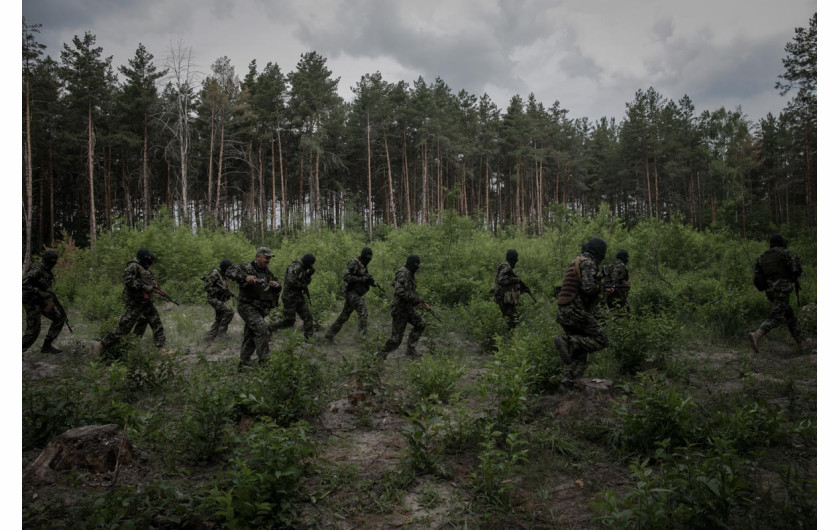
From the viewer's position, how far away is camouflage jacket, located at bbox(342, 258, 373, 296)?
973 centimetres

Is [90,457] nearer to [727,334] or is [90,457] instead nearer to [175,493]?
→ [175,493]

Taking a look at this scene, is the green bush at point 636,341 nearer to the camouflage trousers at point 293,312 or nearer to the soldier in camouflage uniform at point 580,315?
the soldier in camouflage uniform at point 580,315

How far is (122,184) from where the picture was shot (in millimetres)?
19719

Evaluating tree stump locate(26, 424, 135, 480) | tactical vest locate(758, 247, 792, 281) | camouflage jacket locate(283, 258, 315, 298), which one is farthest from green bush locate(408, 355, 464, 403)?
tactical vest locate(758, 247, 792, 281)

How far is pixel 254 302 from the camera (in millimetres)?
7207

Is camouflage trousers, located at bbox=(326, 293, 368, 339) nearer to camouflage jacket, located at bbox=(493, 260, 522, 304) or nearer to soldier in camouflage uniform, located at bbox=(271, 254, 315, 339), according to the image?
soldier in camouflage uniform, located at bbox=(271, 254, 315, 339)

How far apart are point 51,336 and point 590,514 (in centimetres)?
1023

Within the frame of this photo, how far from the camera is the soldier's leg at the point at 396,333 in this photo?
823cm

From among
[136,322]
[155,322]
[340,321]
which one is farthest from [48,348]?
[340,321]

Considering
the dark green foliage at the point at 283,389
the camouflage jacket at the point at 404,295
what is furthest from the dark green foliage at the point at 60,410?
the camouflage jacket at the point at 404,295

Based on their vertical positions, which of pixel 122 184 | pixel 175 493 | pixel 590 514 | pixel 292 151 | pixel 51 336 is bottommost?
pixel 590 514

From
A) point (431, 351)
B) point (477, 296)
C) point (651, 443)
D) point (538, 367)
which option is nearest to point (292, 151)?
point (477, 296)

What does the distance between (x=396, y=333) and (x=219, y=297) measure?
4.63 m

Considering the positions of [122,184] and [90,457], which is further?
[122,184]
